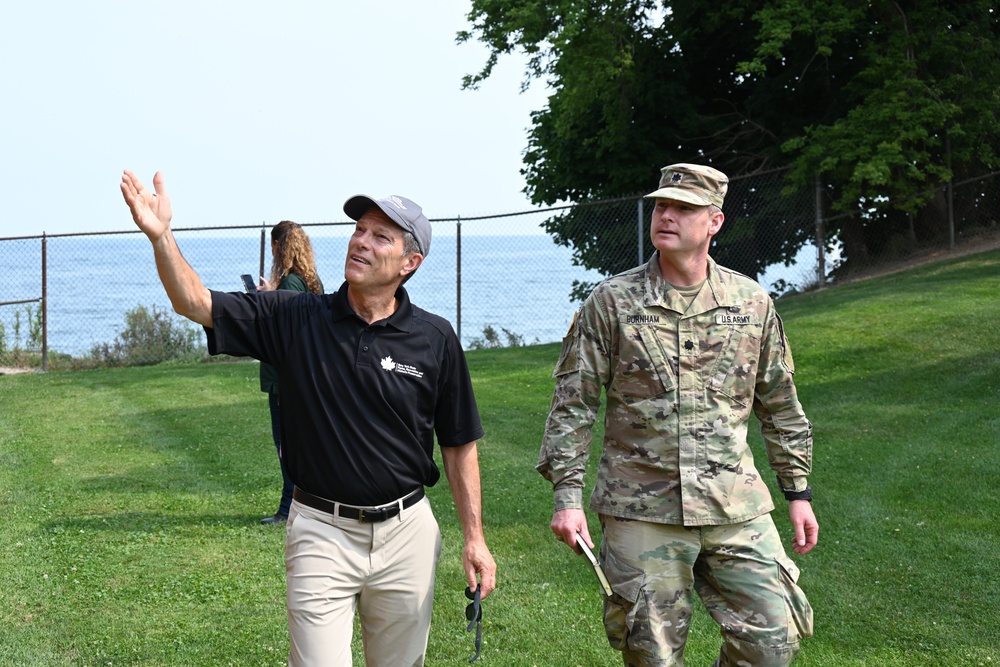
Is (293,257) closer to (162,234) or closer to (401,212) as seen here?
(401,212)

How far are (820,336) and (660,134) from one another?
9.57 meters

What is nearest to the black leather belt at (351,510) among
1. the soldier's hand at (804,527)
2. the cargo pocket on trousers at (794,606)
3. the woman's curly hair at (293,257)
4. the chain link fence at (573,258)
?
the cargo pocket on trousers at (794,606)

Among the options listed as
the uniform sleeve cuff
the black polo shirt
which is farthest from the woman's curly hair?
the uniform sleeve cuff

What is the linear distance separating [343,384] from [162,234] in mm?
791

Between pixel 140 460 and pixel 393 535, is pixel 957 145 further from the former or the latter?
pixel 393 535

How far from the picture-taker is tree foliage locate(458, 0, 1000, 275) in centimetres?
1902

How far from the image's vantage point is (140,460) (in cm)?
1010

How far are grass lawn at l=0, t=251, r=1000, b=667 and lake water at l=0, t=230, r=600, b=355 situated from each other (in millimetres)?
7187

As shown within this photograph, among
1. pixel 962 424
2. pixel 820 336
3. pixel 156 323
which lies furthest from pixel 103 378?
pixel 962 424

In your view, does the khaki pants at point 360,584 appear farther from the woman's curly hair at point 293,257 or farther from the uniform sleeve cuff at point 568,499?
the woman's curly hair at point 293,257

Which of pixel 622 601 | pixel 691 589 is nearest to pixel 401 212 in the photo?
pixel 622 601

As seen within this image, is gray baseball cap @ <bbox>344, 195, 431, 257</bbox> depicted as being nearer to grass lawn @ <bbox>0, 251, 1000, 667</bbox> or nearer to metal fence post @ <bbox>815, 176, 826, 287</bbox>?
grass lawn @ <bbox>0, 251, 1000, 667</bbox>

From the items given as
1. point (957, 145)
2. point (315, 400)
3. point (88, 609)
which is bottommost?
point (88, 609)

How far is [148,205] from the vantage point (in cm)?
342
